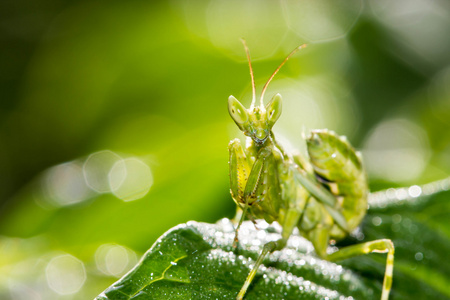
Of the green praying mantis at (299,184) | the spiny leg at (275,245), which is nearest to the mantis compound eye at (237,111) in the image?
the green praying mantis at (299,184)

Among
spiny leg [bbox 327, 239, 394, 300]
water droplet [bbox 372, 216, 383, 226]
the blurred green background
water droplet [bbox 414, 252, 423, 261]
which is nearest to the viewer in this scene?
spiny leg [bbox 327, 239, 394, 300]

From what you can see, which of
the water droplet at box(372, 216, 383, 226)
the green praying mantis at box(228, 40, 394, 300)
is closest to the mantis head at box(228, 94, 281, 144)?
the green praying mantis at box(228, 40, 394, 300)

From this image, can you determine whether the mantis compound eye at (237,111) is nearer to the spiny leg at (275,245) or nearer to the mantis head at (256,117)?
the mantis head at (256,117)

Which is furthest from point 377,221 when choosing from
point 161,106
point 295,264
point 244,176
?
point 161,106

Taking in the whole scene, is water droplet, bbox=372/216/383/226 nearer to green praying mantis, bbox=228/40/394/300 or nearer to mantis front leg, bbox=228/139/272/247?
green praying mantis, bbox=228/40/394/300

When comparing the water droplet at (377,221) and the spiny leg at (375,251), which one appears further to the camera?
the water droplet at (377,221)

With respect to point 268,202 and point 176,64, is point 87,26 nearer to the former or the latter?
point 176,64
